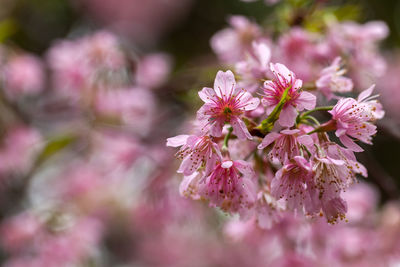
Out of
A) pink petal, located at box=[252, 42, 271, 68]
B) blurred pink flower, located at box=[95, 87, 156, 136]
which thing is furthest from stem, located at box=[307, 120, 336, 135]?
blurred pink flower, located at box=[95, 87, 156, 136]

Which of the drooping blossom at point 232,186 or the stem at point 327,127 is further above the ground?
the stem at point 327,127

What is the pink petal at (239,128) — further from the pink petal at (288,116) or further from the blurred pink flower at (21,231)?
the blurred pink flower at (21,231)

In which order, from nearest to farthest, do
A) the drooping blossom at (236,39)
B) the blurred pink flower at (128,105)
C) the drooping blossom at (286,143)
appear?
1. the drooping blossom at (286,143)
2. the drooping blossom at (236,39)
3. the blurred pink flower at (128,105)

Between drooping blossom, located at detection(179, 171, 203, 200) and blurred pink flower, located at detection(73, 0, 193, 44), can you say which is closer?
drooping blossom, located at detection(179, 171, 203, 200)

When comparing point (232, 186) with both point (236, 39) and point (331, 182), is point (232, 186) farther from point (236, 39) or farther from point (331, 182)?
point (236, 39)

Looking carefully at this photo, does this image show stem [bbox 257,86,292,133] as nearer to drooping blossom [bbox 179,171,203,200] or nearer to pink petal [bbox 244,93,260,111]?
pink petal [bbox 244,93,260,111]

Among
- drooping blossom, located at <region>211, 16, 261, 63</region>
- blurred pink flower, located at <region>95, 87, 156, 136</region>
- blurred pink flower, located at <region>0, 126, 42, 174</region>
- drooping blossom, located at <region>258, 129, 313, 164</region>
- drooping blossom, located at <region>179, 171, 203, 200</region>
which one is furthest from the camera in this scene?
blurred pink flower, located at <region>0, 126, 42, 174</region>

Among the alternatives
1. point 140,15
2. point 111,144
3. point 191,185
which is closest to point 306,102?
point 191,185

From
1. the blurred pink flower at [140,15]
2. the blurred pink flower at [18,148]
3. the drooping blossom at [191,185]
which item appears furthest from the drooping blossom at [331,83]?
the blurred pink flower at [140,15]
